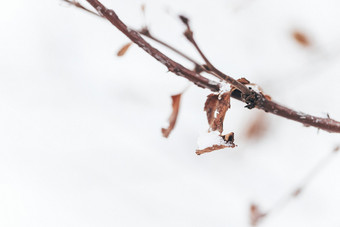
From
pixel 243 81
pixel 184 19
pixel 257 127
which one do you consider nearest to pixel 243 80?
pixel 243 81

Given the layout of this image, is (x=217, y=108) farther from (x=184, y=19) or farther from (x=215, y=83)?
(x=184, y=19)

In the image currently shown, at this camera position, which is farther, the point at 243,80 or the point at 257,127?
the point at 257,127

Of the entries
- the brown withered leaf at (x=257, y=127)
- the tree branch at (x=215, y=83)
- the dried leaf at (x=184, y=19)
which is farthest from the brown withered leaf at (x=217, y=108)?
the brown withered leaf at (x=257, y=127)

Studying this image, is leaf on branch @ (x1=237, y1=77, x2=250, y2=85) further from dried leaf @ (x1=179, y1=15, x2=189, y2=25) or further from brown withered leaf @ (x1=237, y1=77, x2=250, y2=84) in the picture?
dried leaf @ (x1=179, y1=15, x2=189, y2=25)

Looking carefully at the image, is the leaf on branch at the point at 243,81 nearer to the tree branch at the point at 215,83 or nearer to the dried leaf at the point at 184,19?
the tree branch at the point at 215,83

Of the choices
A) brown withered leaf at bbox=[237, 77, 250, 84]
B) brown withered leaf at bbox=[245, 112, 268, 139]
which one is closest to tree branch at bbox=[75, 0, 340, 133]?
brown withered leaf at bbox=[237, 77, 250, 84]

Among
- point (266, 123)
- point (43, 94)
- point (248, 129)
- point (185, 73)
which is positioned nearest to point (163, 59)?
point (185, 73)

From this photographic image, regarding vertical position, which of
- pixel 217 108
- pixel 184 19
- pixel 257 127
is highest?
pixel 257 127
